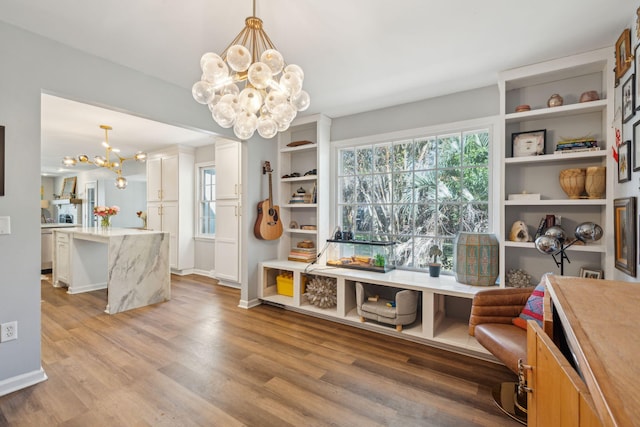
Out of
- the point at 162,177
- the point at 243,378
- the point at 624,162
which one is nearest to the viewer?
the point at 624,162

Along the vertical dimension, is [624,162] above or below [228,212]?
above

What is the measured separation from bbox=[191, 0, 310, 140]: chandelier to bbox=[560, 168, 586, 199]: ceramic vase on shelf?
2110mm

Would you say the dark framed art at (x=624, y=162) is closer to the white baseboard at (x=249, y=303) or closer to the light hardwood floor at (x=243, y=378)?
the light hardwood floor at (x=243, y=378)

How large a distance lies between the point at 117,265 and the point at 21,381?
1658 millimetres

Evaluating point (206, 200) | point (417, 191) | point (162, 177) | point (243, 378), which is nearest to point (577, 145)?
point (417, 191)

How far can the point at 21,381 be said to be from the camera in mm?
1965

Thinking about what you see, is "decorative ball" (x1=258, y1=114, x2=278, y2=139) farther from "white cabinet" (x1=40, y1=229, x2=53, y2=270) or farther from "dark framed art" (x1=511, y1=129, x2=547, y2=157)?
"white cabinet" (x1=40, y1=229, x2=53, y2=270)

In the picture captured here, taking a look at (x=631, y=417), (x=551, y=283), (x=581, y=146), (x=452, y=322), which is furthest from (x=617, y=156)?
(x=631, y=417)

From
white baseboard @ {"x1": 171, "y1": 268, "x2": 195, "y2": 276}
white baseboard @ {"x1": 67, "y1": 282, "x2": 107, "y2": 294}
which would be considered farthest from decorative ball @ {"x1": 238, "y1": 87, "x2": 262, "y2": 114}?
white baseboard @ {"x1": 171, "y1": 268, "x2": 195, "y2": 276}

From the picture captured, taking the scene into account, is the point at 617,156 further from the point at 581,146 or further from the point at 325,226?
the point at 325,226

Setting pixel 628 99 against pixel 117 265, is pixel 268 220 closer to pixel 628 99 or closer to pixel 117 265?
pixel 117 265

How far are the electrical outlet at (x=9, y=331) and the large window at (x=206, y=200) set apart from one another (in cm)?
348

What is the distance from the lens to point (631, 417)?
0.38 meters

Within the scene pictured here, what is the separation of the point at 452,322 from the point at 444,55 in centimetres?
235
